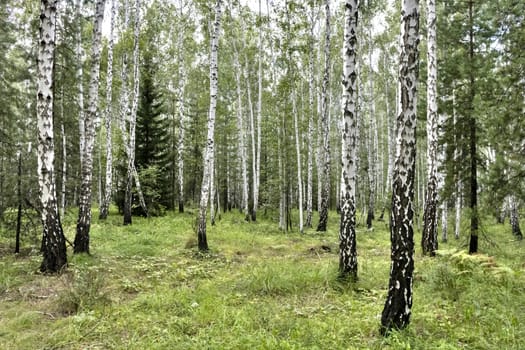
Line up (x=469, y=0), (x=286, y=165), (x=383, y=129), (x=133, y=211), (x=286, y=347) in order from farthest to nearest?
(x=383, y=129) < (x=133, y=211) < (x=286, y=165) < (x=469, y=0) < (x=286, y=347)

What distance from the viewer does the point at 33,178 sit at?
8.79m

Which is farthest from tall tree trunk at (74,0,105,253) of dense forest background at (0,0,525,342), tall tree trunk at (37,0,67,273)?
tall tree trunk at (37,0,67,273)

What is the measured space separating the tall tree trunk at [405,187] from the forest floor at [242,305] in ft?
1.05

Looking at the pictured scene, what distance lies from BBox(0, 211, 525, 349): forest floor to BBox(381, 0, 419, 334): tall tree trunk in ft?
1.05

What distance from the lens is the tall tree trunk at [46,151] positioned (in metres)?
7.26

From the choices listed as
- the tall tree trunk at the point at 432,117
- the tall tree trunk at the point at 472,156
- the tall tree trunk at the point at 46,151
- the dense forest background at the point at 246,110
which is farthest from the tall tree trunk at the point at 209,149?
the tall tree trunk at the point at 472,156

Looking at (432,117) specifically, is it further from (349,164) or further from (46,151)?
(46,151)

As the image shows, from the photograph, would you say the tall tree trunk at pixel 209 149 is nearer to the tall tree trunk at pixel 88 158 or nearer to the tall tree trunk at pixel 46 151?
the tall tree trunk at pixel 88 158

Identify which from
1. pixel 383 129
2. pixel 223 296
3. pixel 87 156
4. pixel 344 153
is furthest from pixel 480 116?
pixel 383 129

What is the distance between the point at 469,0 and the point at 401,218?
9.41m

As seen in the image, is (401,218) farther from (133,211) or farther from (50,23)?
(133,211)

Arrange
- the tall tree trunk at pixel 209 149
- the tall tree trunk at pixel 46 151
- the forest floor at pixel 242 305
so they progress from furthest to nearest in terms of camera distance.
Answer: the tall tree trunk at pixel 209 149 < the tall tree trunk at pixel 46 151 < the forest floor at pixel 242 305

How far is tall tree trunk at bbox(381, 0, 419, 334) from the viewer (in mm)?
4113

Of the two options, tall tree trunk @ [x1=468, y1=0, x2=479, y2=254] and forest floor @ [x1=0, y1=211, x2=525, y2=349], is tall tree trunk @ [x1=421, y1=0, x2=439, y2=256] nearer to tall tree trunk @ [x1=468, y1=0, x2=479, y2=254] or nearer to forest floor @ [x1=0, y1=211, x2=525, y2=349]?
tall tree trunk @ [x1=468, y1=0, x2=479, y2=254]
